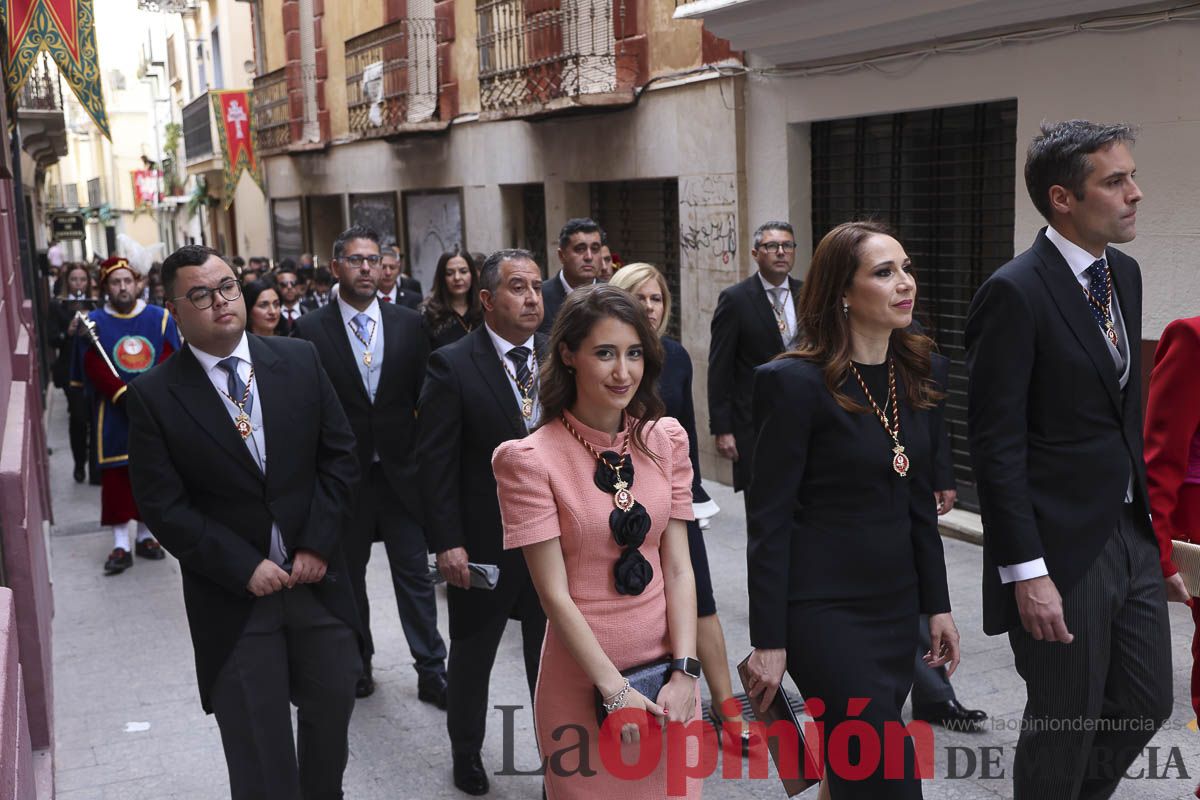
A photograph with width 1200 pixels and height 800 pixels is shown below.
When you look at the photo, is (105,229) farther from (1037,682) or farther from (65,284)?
(1037,682)

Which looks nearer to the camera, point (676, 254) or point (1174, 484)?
point (1174, 484)

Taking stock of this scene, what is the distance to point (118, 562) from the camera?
845cm

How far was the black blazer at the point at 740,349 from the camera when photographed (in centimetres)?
660

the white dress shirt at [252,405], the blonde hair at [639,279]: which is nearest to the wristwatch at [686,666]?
the white dress shirt at [252,405]

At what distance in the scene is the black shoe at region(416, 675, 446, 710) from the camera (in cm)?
566

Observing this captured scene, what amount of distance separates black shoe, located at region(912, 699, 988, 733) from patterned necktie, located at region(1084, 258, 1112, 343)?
6.84 ft

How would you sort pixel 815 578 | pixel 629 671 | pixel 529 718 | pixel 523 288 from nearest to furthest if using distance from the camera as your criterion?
1. pixel 629 671
2. pixel 815 578
3. pixel 523 288
4. pixel 529 718

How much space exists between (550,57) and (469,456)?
8.71 m

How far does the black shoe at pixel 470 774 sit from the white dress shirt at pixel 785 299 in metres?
2.96

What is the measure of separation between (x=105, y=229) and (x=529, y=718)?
187 feet

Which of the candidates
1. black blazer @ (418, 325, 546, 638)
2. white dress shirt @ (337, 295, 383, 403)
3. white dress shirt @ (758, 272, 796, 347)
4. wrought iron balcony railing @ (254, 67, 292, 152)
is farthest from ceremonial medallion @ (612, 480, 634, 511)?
wrought iron balcony railing @ (254, 67, 292, 152)

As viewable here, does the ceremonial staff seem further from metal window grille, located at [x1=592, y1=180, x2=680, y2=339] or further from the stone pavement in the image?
metal window grille, located at [x1=592, y1=180, x2=680, y2=339]

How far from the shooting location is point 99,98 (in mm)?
9391

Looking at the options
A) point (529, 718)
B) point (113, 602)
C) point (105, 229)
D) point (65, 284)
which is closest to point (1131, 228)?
point (529, 718)
